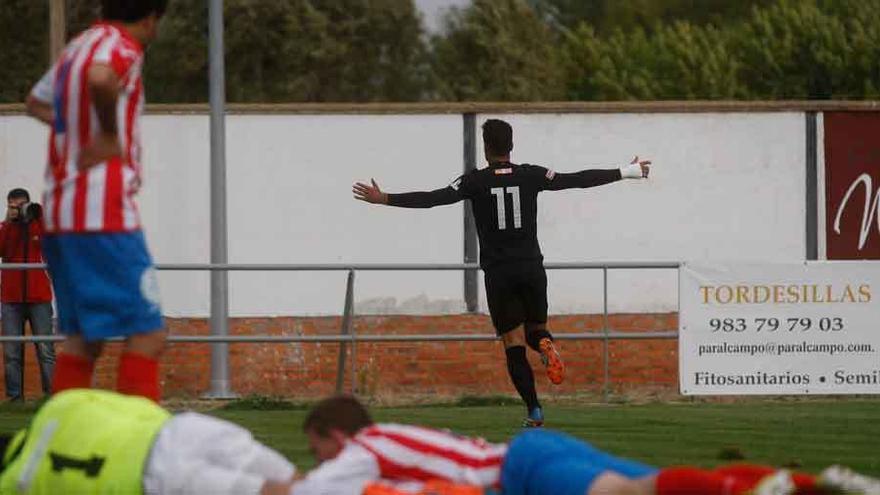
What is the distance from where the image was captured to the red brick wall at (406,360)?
72.8 feet

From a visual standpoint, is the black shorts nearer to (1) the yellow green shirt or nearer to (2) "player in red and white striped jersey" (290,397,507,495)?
(2) "player in red and white striped jersey" (290,397,507,495)

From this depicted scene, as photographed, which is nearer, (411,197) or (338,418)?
(338,418)

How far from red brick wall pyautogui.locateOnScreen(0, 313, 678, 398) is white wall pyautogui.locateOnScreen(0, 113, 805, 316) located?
0.19 m

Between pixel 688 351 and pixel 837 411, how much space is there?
243 centimetres

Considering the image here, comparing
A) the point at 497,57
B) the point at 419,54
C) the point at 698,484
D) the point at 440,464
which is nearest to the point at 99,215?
the point at 440,464

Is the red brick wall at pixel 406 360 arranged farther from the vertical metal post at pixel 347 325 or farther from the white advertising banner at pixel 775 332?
the white advertising banner at pixel 775 332

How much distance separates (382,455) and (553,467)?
623mm

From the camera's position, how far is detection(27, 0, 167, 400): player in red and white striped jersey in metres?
8.00

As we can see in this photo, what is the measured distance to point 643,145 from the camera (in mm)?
24000

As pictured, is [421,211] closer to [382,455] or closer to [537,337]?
[537,337]

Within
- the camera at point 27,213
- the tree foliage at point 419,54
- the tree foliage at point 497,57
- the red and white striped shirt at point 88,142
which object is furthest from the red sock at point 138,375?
the tree foliage at point 497,57

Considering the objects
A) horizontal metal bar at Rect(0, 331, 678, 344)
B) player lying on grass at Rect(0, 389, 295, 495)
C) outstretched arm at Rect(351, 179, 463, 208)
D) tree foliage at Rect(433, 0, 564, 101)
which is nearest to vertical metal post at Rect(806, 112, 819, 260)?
horizontal metal bar at Rect(0, 331, 678, 344)

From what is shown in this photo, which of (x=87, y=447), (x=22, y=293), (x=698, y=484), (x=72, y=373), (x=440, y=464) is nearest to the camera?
(x=698, y=484)

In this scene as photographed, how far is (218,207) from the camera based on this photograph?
829 inches
